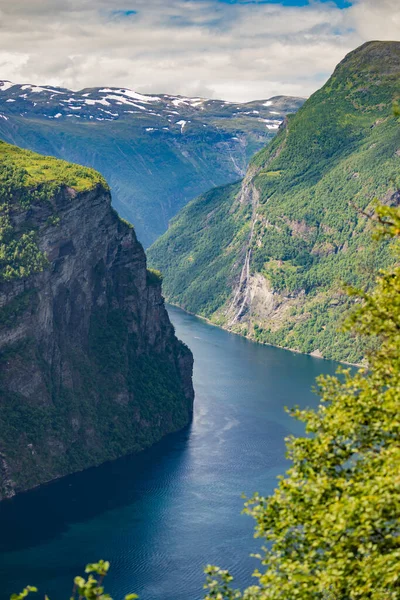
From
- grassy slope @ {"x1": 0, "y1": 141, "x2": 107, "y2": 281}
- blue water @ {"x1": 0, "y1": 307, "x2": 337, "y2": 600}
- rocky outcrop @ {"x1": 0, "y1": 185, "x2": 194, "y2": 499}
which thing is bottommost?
blue water @ {"x1": 0, "y1": 307, "x2": 337, "y2": 600}

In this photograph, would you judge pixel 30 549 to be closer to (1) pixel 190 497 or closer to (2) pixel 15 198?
(1) pixel 190 497

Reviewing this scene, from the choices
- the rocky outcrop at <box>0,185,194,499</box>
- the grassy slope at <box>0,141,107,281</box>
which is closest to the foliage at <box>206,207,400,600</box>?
the rocky outcrop at <box>0,185,194,499</box>

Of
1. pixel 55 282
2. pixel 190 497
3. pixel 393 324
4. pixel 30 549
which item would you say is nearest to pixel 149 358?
pixel 55 282

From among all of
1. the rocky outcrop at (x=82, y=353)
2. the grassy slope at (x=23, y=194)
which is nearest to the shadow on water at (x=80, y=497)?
the rocky outcrop at (x=82, y=353)

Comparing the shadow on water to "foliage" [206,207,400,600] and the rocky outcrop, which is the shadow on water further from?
"foliage" [206,207,400,600]

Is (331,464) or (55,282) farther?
(55,282)

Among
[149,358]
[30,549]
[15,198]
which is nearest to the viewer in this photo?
[30,549]
